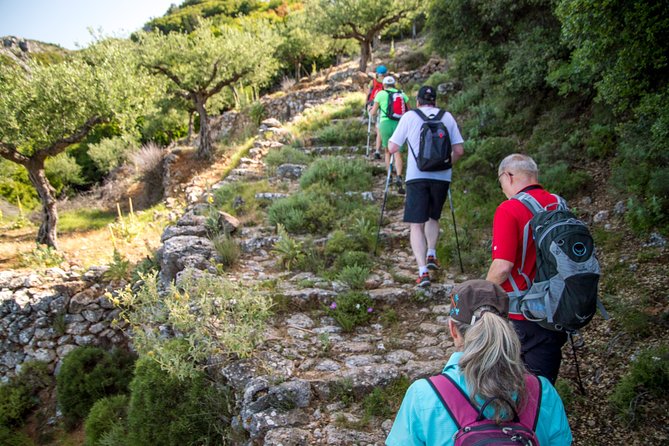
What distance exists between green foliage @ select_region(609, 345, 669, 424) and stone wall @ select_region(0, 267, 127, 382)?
8.03 meters

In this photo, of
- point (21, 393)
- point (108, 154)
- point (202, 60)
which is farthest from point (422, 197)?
point (108, 154)

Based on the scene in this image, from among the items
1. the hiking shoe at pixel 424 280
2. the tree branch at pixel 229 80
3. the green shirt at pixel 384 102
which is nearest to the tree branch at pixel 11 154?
the tree branch at pixel 229 80

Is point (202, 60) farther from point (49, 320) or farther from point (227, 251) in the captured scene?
point (227, 251)

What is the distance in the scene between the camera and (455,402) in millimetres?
1618

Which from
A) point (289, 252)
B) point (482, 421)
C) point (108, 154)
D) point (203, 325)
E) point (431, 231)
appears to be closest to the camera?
point (482, 421)

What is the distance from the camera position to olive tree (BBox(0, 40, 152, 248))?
31.3 ft

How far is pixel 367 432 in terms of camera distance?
10.9ft

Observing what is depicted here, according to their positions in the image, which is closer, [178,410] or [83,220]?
[178,410]

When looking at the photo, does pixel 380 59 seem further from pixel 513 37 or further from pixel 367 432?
pixel 367 432

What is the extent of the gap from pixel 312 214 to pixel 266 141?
239 inches

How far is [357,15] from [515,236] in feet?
61.5

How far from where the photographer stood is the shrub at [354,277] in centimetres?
532

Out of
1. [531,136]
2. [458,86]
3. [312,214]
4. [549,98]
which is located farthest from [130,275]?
[458,86]

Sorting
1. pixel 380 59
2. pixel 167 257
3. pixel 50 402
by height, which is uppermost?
pixel 380 59
